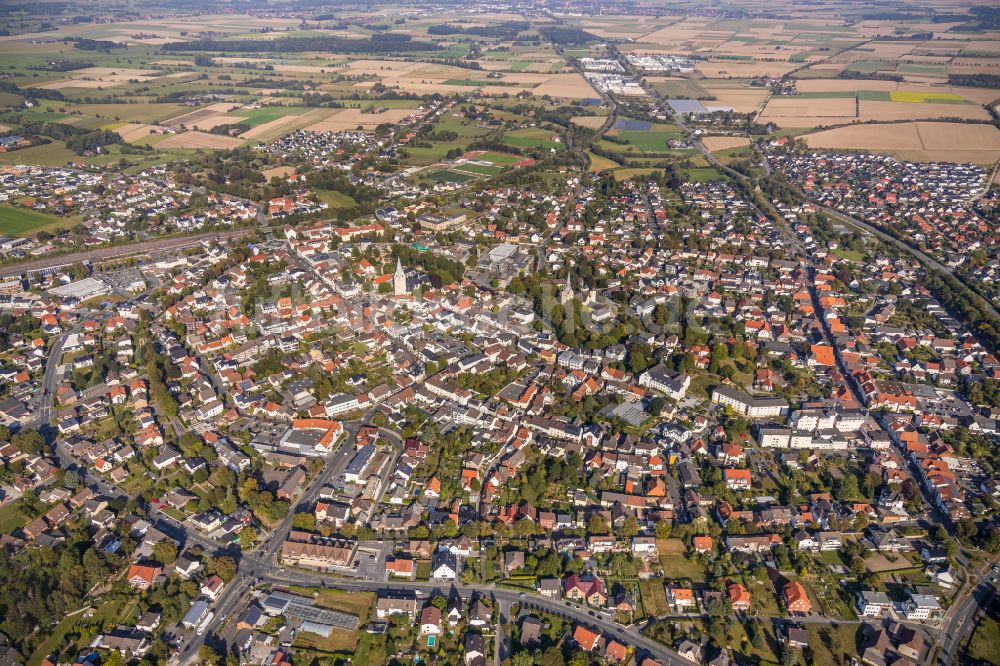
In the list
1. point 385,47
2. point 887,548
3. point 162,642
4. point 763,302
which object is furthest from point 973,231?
point 385,47

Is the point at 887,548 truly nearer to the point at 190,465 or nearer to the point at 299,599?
the point at 299,599

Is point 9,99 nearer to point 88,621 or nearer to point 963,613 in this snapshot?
point 88,621

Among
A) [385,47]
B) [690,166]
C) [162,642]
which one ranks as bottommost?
[162,642]

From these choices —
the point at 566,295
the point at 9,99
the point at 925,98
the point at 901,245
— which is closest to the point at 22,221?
the point at 566,295

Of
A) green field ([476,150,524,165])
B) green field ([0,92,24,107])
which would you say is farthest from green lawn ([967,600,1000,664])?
green field ([0,92,24,107])

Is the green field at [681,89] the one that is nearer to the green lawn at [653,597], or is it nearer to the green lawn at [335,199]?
the green lawn at [335,199]

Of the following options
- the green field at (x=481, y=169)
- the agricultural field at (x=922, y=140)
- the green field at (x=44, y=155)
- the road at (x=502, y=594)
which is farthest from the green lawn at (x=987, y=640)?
the green field at (x=44, y=155)

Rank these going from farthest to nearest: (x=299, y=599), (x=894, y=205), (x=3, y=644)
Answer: (x=894, y=205) < (x=299, y=599) < (x=3, y=644)
